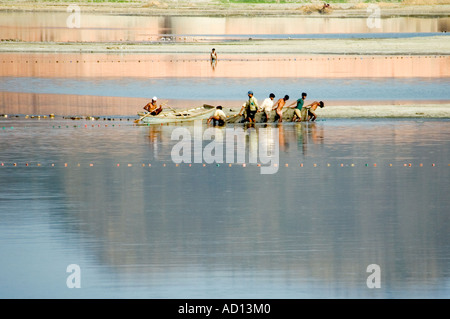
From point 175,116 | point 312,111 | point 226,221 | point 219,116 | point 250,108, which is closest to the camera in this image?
point 226,221

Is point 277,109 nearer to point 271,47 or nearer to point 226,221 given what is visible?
point 226,221

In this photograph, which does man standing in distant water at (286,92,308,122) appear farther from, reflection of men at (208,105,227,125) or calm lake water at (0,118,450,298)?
calm lake water at (0,118,450,298)

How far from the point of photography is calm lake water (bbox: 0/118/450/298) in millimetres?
19906

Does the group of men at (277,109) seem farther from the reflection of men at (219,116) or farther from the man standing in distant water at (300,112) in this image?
the reflection of men at (219,116)

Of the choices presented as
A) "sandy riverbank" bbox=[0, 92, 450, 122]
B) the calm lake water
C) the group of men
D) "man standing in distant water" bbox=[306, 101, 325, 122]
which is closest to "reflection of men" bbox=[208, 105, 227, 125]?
the group of men

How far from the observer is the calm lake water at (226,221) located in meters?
19.9

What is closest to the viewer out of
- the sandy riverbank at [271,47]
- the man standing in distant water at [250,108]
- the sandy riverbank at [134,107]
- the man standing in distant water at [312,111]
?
the man standing in distant water at [250,108]

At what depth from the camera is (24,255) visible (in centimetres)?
2200

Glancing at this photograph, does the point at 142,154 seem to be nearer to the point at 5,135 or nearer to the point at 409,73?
the point at 5,135

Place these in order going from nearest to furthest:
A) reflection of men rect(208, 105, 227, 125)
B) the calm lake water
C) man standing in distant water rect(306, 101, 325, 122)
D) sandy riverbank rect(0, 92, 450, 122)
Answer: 1. the calm lake water
2. reflection of men rect(208, 105, 227, 125)
3. man standing in distant water rect(306, 101, 325, 122)
4. sandy riverbank rect(0, 92, 450, 122)

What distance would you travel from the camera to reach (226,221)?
25.4m

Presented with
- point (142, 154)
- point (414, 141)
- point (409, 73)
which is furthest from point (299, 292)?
point (409, 73)

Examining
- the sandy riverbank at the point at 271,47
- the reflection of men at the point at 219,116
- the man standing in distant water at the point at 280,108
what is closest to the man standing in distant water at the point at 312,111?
the man standing in distant water at the point at 280,108

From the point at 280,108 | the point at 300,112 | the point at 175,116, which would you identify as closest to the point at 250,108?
the point at 280,108
